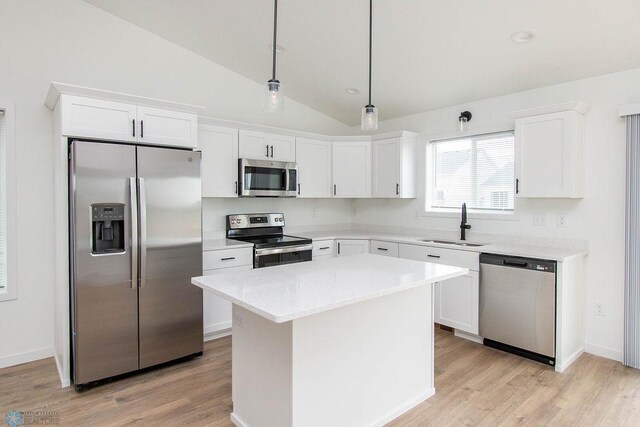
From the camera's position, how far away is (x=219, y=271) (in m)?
3.41

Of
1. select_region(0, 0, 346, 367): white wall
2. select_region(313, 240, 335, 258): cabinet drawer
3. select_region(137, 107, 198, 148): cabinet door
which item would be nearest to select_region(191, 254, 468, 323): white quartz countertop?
select_region(137, 107, 198, 148): cabinet door

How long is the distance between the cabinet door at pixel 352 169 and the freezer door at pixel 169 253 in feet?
Answer: 6.86

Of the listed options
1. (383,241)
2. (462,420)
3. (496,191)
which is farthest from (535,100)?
(462,420)

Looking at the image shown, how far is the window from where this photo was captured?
3791 millimetres

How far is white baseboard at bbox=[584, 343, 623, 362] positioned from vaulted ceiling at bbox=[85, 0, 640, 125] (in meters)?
2.33

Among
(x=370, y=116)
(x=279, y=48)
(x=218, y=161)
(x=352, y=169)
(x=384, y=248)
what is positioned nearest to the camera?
(x=370, y=116)

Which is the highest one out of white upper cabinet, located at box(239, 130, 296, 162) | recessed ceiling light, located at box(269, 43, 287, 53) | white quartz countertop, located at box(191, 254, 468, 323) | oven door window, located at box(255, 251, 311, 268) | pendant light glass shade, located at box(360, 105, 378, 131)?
recessed ceiling light, located at box(269, 43, 287, 53)

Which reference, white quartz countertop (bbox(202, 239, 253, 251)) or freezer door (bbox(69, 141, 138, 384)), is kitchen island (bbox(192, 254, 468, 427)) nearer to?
freezer door (bbox(69, 141, 138, 384))

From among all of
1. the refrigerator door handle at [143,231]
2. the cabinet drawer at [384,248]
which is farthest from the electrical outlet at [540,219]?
the refrigerator door handle at [143,231]

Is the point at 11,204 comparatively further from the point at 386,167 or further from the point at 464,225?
the point at 464,225

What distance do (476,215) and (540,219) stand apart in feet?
2.09

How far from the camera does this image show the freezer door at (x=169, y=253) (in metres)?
2.79

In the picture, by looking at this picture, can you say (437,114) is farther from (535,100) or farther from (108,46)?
(108,46)

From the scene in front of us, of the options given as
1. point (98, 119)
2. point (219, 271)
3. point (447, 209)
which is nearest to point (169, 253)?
point (219, 271)
